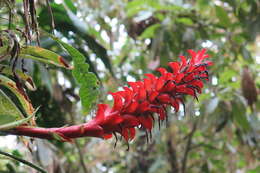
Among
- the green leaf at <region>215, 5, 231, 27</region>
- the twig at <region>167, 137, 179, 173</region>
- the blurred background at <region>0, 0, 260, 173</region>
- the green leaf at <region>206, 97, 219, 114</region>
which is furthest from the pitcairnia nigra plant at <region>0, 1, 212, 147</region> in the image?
the twig at <region>167, 137, 179, 173</region>

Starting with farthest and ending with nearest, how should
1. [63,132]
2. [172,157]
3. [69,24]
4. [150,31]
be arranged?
1. [172,157]
2. [150,31]
3. [69,24]
4. [63,132]

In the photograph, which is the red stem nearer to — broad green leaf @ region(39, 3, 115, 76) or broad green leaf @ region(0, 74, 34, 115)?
broad green leaf @ region(0, 74, 34, 115)

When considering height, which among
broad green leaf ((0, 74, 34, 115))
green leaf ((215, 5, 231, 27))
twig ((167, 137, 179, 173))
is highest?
green leaf ((215, 5, 231, 27))

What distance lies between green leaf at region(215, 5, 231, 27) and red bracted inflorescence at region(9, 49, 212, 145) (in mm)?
1666

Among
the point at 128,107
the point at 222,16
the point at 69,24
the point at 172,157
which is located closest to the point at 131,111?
the point at 128,107

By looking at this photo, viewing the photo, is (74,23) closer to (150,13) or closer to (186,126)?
(150,13)

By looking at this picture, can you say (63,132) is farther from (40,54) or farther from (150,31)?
(150,31)

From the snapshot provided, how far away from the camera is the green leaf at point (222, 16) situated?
217 cm

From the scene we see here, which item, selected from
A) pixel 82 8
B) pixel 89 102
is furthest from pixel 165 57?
pixel 89 102

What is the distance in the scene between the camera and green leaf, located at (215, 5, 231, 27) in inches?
85.6

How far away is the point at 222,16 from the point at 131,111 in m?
1.78

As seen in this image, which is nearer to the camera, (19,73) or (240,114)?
(19,73)

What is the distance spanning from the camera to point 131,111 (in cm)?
56

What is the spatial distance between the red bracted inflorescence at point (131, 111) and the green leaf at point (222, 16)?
5.47 feet
